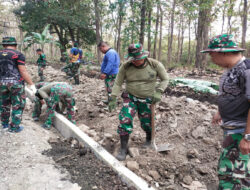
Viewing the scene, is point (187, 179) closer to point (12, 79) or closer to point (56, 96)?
point (56, 96)

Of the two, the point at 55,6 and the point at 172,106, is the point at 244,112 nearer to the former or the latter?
the point at 172,106

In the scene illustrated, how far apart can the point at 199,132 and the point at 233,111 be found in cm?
223

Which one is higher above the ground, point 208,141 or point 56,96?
point 56,96

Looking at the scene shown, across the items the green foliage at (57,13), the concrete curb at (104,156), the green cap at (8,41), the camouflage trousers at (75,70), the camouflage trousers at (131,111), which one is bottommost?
the concrete curb at (104,156)

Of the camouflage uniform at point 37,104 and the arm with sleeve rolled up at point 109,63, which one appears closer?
the camouflage uniform at point 37,104

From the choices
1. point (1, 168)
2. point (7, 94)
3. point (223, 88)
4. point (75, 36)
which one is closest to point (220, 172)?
point (223, 88)

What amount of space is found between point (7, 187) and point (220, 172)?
2278mm

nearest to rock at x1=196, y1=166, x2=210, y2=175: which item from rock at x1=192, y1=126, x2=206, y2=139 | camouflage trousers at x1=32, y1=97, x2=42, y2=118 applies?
rock at x1=192, y1=126, x2=206, y2=139

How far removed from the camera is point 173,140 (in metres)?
3.70

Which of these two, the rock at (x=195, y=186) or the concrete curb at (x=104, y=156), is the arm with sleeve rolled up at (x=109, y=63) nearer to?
the concrete curb at (x=104, y=156)

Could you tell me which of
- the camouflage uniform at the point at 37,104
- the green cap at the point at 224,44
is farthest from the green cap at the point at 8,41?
the green cap at the point at 224,44

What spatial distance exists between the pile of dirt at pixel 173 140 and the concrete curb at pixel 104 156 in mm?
256

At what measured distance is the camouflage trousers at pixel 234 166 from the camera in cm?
172

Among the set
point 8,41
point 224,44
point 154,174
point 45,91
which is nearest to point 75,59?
point 45,91
